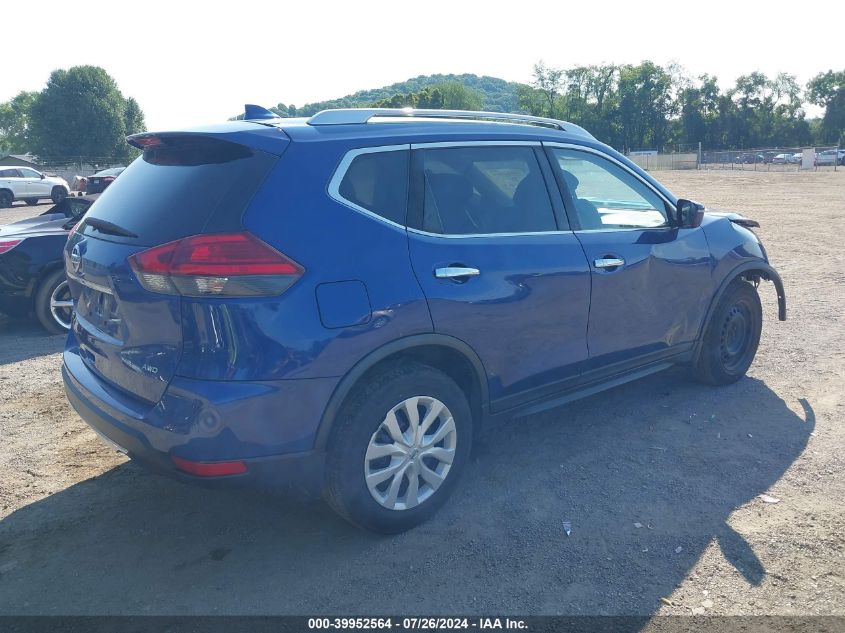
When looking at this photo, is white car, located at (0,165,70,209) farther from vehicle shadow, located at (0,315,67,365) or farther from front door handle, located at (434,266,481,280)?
front door handle, located at (434,266,481,280)

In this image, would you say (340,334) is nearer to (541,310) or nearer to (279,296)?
(279,296)

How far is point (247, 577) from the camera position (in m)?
3.17

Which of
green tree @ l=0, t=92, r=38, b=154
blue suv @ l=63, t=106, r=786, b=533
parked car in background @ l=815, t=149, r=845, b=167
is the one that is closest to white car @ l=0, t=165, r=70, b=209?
blue suv @ l=63, t=106, r=786, b=533

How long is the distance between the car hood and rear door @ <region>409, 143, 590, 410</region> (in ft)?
17.7

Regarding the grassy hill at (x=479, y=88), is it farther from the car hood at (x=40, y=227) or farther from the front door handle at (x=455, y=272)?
the front door handle at (x=455, y=272)

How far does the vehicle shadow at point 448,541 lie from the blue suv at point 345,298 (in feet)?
1.05

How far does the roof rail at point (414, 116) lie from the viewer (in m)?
3.42

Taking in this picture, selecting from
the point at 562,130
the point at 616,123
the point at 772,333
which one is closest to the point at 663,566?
the point at 562,130

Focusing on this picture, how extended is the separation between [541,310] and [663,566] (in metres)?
1.38

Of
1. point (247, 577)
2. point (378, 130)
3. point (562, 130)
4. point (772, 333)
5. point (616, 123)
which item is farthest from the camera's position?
point (616, 123)

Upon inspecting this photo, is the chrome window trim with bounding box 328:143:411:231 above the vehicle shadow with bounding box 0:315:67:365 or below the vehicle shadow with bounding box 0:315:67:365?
above

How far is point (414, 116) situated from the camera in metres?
3.72

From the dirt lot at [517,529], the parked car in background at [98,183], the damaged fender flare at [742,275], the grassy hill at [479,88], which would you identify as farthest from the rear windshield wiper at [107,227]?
the grassy hill at [479,88]

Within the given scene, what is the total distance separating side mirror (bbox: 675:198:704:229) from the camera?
464cm
